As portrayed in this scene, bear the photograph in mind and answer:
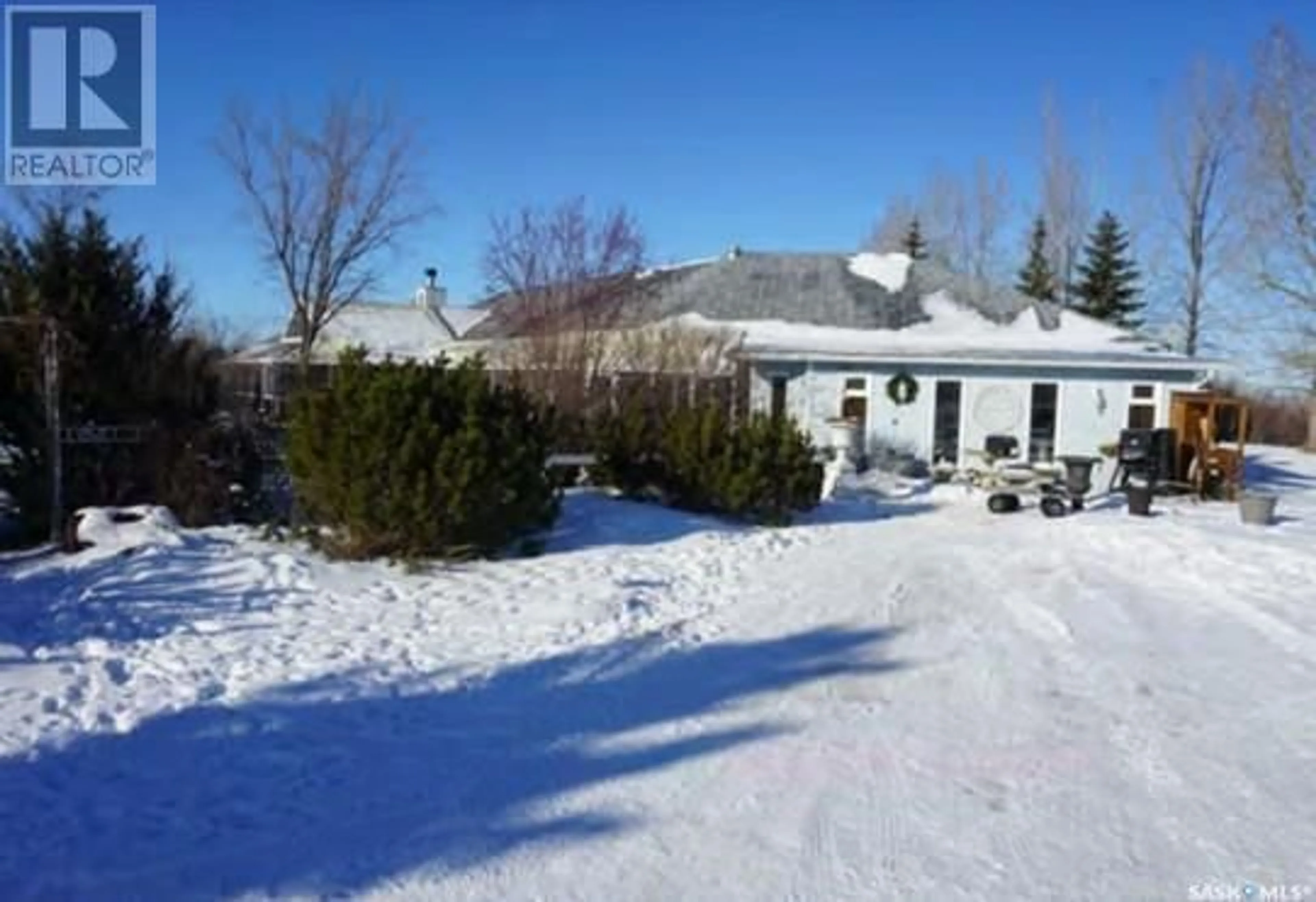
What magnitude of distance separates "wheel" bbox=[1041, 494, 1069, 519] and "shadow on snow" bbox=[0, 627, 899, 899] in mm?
8112

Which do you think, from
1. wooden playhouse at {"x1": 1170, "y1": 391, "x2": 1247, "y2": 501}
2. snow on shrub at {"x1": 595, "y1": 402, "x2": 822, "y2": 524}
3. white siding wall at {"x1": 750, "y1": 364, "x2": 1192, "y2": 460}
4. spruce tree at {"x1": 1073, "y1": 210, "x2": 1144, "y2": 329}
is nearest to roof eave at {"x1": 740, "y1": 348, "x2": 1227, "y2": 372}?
white siding wall at {"x1": 750, "y1": 364, "x2": 1192, "y2": 460}

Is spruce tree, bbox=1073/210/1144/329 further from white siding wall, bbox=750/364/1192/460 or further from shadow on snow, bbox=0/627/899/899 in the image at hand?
shadow on snow, bbox=0/627/899/899

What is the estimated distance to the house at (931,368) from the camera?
1769 cm

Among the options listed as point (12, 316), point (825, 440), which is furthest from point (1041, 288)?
point (12, 316)

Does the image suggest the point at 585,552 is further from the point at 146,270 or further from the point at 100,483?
the point at 146,270

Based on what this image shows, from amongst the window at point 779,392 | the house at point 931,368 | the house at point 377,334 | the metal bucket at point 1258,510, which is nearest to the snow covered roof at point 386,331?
the house at point 377,334

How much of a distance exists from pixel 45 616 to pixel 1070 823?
5841 mm

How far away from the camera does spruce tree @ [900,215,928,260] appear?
37250 mm

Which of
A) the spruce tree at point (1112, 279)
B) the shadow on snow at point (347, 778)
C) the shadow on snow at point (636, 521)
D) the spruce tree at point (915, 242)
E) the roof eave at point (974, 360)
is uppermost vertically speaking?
the spruce tree at point (915, 242)

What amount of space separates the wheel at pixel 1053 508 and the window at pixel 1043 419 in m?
5.68

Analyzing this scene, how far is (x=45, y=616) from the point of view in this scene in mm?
5895

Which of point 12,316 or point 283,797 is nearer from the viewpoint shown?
point 283,797

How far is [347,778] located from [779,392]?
14.8 metres

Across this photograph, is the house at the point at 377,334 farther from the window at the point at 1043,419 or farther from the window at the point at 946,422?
the window at the point at 1043,419
